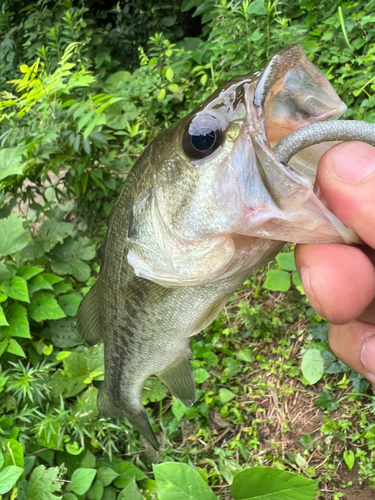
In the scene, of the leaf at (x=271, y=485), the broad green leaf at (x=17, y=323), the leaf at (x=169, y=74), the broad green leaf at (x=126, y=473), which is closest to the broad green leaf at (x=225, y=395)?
the broad green leaf at (x=126, y=473)

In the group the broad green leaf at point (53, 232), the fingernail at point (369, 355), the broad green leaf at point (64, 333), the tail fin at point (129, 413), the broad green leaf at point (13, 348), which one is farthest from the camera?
the broad green leaf at point (53, 232)

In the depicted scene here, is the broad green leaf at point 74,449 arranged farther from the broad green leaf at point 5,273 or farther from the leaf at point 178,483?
the broad green leaf at point 5,273

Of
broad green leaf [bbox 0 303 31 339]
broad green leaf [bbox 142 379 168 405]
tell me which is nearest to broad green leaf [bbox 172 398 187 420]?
broad green leaf [bbox 142 379 168 405]

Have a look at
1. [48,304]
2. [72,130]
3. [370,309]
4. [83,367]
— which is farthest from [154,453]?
[72,130]

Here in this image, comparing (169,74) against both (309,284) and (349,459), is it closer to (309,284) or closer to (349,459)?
(309,284)

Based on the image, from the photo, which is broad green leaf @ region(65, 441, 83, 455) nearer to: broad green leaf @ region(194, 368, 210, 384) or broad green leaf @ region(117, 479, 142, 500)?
broad green leaf @ region(117, 479, 142, 500)

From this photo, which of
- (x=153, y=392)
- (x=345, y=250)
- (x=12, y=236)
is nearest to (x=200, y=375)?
(x=153, y=392)
